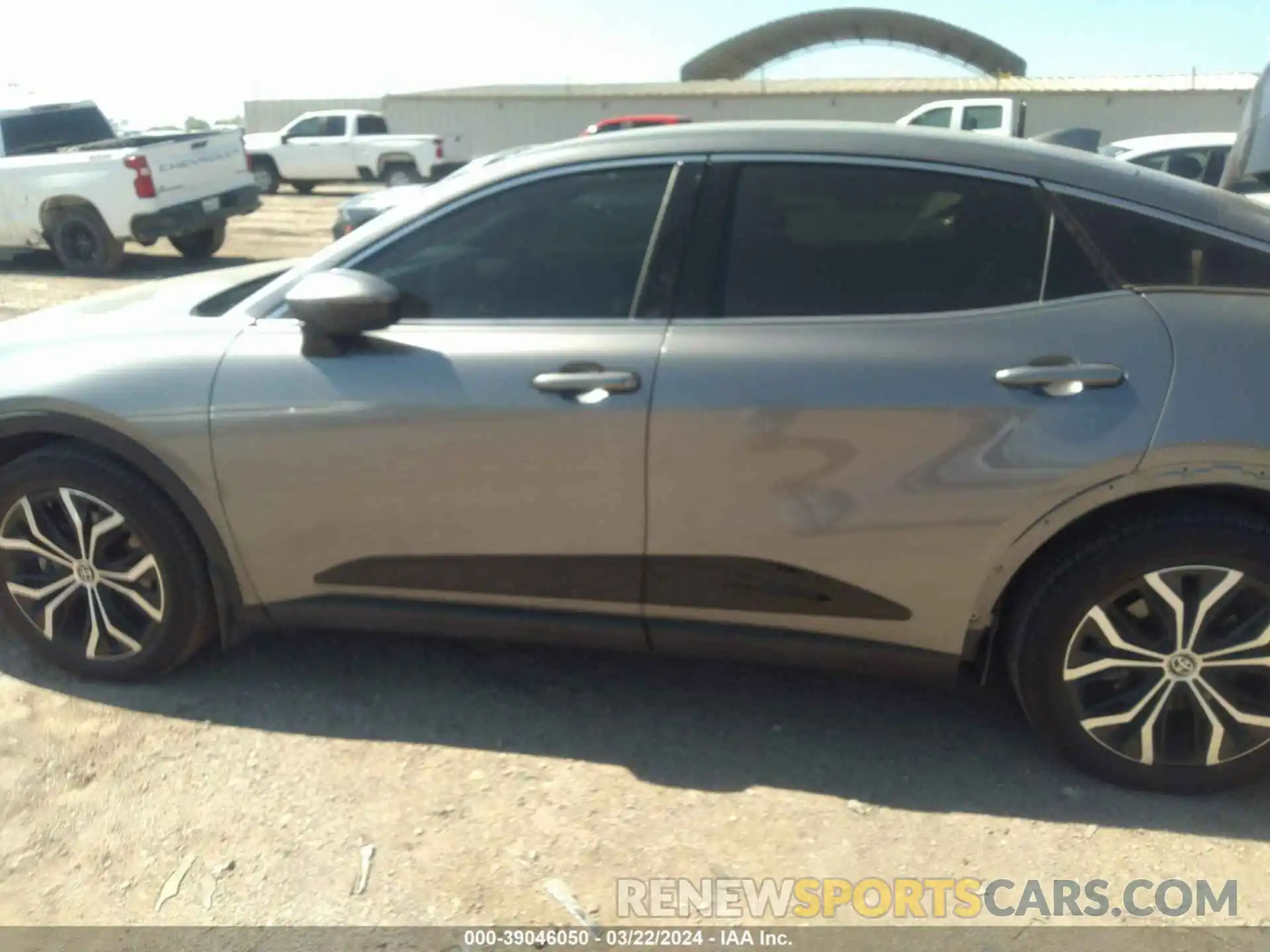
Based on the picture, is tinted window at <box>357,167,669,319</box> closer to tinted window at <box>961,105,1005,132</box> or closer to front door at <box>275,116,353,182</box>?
tinted window at <box>961,105,1005,132</box>

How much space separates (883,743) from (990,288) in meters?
1.30

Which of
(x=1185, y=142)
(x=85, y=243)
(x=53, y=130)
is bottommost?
(x=85, y=243)

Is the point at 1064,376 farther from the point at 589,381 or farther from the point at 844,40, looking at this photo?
the point at 844,40

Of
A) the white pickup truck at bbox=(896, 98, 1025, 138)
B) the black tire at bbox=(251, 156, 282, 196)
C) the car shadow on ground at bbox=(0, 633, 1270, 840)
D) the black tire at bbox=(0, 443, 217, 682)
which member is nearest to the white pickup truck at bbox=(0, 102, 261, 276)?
the car shadow on ground at bbox=(0, 633, 1270, 840)

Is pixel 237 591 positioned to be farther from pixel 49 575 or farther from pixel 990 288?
pixel 990 288

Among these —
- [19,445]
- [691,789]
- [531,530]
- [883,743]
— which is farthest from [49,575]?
[883,743]

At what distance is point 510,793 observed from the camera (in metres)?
2.83

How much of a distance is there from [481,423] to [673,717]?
3.51 feet

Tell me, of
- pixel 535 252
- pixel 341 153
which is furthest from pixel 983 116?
pixel 535 252

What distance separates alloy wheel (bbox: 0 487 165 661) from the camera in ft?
10.3

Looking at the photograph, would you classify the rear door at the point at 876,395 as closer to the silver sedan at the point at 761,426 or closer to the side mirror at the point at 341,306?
the silver sedan at the point at 761,426

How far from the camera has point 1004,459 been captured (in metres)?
2.56

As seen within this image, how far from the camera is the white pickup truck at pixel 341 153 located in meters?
22.9

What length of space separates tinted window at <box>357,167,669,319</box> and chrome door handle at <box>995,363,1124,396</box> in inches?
39.0
